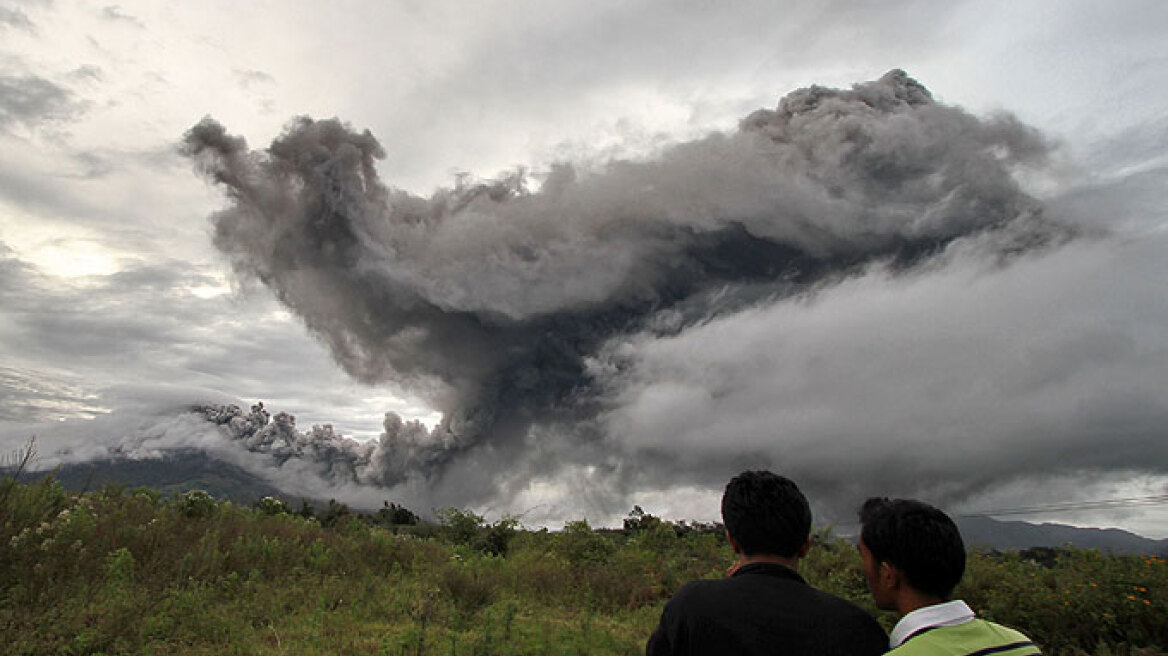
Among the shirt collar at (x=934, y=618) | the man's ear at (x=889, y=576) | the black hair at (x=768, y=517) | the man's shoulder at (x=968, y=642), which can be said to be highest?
the black hair at (x=768, y=517)

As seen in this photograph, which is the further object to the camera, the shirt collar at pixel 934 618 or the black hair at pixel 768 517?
the black hair at pixel 768 517

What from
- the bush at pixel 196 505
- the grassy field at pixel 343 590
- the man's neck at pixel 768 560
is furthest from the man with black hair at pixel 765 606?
the bush at pixel 196 505

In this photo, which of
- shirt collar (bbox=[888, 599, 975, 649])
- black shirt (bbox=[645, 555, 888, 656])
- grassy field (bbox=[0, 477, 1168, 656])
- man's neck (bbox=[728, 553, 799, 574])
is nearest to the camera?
shirt collar (bbox=[888, 599, 975, 649])

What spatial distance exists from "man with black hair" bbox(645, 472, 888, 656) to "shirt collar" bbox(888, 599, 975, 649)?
0.48 ft

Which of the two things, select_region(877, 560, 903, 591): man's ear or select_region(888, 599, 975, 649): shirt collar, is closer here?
select_region(888, 599, 975, 649): shirt collar

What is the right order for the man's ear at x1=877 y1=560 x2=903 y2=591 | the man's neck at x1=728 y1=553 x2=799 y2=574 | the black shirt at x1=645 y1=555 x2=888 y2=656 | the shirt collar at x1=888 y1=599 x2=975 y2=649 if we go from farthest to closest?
the man's neck at x1=728 y1=553 x2=799 y2=574
the man's ear at x1=877 y1=560 x2=903 y2=591
the black shirt at x1=645 y1=555 x2=888 y2=656
the shirt collar at x1=888 y1=599 x2=975 y2=649

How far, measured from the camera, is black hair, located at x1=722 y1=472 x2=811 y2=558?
9.46ft

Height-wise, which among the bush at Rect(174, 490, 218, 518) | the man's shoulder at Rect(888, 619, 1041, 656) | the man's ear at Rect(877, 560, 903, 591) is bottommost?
the man's shoulder at Rect(888, 619, 1041, 656)

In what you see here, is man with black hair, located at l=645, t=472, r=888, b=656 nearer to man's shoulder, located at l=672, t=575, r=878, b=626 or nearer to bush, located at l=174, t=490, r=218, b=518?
man's shoulder, located at l=672, t=575, r=878, b=626

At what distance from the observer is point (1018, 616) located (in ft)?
31.8

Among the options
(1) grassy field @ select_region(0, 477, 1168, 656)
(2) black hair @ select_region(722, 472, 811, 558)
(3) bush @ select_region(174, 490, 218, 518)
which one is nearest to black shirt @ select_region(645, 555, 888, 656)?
(2) black hair @ select_region(722, 472, 811, 558)

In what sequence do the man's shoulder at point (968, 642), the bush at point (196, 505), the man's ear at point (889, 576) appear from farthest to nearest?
the bush at point (196, 505) → the man's ear at point (889, 576) → the man's shoulder at point (968, 642)

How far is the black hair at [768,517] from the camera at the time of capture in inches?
113

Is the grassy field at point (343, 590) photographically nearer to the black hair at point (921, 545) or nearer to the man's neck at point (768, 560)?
the man's neck at point (768, 560)
